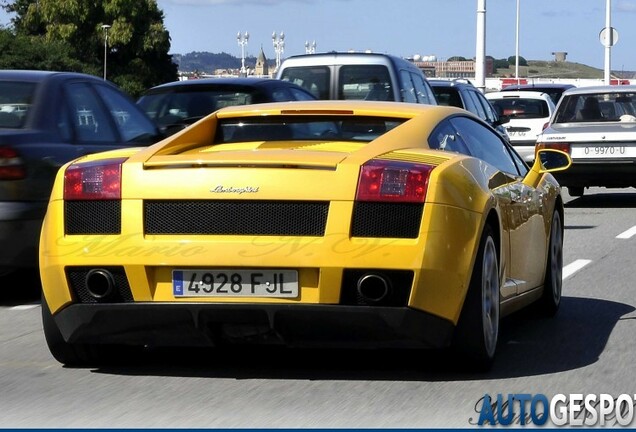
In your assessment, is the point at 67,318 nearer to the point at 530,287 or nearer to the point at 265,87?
the point at 530,287

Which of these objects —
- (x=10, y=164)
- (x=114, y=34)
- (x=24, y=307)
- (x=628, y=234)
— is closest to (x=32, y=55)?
(x=114, y=34)

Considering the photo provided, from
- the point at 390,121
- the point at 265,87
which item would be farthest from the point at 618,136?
the point at 390,121

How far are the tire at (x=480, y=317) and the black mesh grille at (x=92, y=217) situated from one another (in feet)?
4.92

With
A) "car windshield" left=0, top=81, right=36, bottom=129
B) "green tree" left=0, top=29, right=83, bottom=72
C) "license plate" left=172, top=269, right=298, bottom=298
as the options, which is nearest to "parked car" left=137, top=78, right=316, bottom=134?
"car windshield" left=0, top=81, right=36, bottom=129

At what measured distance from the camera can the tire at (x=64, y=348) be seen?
7.01 meters

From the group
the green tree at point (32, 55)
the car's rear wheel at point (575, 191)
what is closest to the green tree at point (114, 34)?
the green tree at point (32, 55)

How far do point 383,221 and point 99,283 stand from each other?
→ 1.23m

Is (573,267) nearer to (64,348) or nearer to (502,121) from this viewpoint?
(64,348)

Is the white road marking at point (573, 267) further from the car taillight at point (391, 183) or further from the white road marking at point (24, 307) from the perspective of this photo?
the car taillight at point (391, 183)

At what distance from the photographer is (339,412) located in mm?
6020

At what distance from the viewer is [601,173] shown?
19406mm

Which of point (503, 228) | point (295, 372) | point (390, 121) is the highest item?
point (390, 121)

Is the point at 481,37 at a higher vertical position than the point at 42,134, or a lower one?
higher

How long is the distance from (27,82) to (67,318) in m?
4.18
